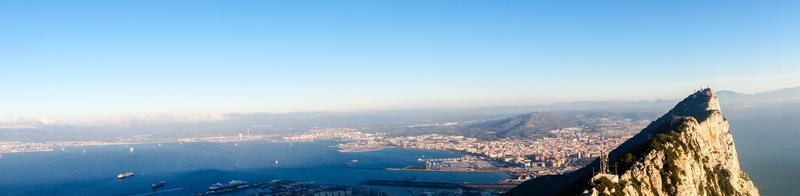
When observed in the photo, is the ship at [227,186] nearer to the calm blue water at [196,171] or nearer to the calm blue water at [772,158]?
the calm blue water at [196,171]

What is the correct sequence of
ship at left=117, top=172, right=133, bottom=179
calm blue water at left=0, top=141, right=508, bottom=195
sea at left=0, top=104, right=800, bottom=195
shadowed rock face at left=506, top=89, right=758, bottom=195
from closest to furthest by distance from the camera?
shadowed rock face at left=506, top=89, right=758, bottom=195 < sea at left=0, top=104, right=800, bottom=195 < calm blue water at left=0, top=141, right=508, bottom=195 < ship at left=117, top=172, right=133, bottom=179

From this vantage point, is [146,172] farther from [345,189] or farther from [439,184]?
[439,184]

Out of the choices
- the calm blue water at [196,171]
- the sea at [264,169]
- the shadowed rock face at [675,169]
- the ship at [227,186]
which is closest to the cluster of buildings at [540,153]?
the sea at [264,169]

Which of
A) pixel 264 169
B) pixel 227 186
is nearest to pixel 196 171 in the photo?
pixel 264 169

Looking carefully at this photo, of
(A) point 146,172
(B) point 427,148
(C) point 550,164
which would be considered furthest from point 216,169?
(C) point 550,164

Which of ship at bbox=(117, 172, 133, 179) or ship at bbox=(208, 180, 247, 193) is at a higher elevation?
ship at bbox=(117, 172, 133, 179)

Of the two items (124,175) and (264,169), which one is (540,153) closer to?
(264,169)

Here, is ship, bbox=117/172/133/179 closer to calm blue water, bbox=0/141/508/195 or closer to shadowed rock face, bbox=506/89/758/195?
calm blue water, bbox=0/141/508/195

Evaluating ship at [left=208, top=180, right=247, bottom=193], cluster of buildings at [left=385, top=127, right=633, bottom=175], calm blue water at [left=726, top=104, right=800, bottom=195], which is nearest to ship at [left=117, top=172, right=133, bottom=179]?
ship at [left=208, top=180, right=247, bottom=193]
